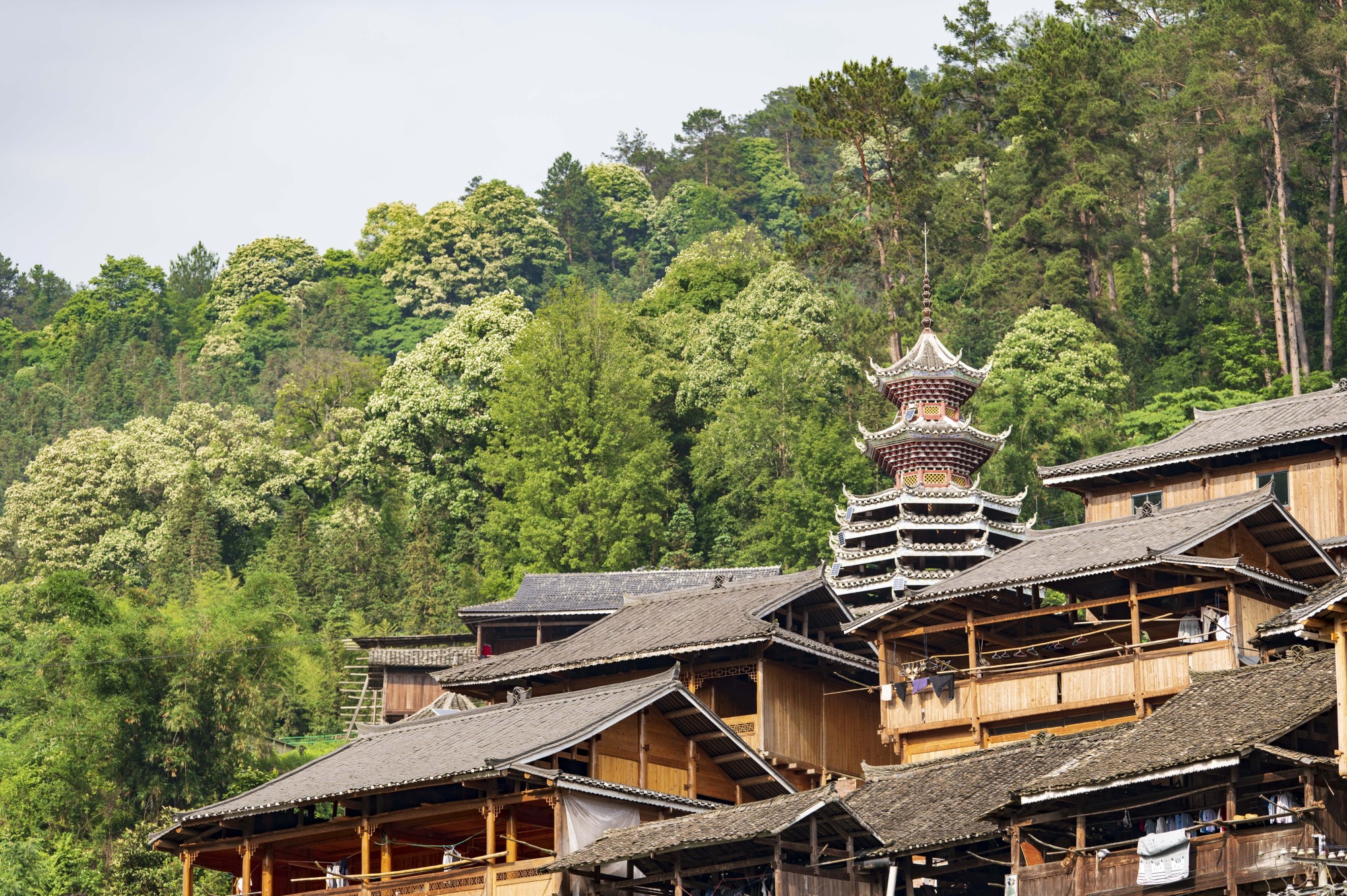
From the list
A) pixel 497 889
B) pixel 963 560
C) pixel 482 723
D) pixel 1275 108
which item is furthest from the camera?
pixel 1275 108

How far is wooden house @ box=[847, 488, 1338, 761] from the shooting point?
125 feet

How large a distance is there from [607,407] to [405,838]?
38879 mm

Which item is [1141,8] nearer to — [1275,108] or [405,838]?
[1275,108]

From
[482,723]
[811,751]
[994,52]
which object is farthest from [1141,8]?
[482,723]

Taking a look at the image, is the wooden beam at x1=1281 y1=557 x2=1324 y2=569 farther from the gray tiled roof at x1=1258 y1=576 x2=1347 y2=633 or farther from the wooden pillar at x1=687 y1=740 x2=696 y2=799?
the wooden pillar at x1=687 y1=740 x2=696 y2=799

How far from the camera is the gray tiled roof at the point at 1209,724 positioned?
2825 centimetres

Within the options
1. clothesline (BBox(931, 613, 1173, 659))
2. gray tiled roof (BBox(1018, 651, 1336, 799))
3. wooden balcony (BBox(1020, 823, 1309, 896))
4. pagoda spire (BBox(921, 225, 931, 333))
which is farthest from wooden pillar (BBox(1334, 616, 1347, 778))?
pagoda spire (BBox(921, 225, 931, 333))

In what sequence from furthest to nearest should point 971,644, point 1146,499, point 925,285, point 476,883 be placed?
point 925,285 → point 1146,499 → point 971,644 → point 476,883

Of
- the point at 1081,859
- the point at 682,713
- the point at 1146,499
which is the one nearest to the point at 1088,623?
the point at 1146,499

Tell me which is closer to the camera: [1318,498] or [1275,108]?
[1318,498]

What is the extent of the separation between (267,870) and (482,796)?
622 cm

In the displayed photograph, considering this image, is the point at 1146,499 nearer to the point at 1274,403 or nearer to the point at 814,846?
the point at 1274,403

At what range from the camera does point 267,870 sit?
3850 centimetres

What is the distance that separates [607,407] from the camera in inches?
2987
